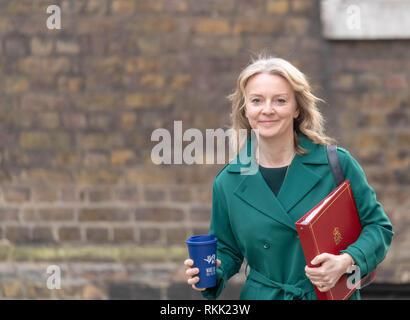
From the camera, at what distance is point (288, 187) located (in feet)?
7.84

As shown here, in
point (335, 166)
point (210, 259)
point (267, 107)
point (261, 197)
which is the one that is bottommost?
point (210, 259)

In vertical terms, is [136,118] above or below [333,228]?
above

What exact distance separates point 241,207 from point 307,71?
3.24 m

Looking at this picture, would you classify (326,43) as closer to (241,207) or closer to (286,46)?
(286,46)

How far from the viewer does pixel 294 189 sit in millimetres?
2369

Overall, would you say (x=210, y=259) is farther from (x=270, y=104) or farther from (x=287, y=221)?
(x=270, y=104)

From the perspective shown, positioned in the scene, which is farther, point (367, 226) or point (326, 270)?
point (367, 226)

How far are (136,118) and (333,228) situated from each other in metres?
3.54

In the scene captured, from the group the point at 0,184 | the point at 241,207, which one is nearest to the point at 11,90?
the point at 0,184

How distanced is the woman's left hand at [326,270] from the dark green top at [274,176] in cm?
41

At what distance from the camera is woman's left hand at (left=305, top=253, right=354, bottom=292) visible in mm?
2113
